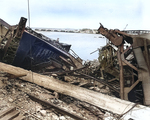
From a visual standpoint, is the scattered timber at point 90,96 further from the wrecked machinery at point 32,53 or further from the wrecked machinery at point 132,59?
the wrecked machinery at point 32,53

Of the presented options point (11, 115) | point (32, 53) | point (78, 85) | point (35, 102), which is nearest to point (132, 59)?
point (78, 85)

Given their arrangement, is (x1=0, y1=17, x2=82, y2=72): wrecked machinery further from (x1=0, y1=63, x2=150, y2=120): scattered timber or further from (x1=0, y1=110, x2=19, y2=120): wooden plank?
(x1=0, y1=110, x2=19, y2=120): wooden plank

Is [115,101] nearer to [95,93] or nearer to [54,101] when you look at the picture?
[95,93]

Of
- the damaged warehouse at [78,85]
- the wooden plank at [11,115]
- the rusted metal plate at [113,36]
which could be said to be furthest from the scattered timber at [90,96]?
the rusted metal plate at [113,36]

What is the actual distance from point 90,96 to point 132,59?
8.46 ft

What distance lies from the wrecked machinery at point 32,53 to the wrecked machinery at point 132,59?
326cm

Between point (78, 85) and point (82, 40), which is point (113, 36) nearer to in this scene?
point (78, 85)

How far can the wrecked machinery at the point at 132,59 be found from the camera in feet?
13.8

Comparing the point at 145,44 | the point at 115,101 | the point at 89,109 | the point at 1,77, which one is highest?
the point at 145,44

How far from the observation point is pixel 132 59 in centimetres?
555

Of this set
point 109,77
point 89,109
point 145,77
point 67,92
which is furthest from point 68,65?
point 145,77

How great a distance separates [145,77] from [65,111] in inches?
118

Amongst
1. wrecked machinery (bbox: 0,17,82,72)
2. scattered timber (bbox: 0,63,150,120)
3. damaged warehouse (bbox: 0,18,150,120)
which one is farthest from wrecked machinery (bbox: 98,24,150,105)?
wrecked machinery (bbox: 0,17,82,72)

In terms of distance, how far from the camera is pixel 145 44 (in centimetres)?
412
